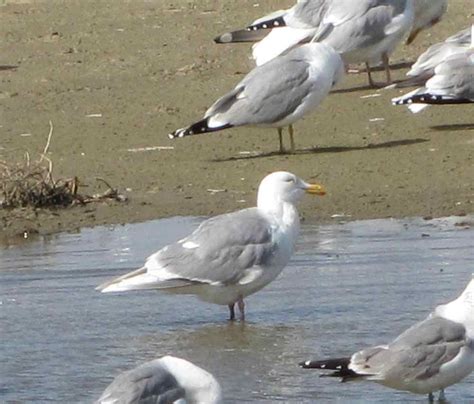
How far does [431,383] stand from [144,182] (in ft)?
17.6

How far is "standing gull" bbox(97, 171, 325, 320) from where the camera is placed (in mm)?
8609

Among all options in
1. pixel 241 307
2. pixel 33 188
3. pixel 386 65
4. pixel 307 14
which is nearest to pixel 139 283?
pixel 241 307

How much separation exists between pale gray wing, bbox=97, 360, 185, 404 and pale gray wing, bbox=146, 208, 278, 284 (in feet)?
8.57

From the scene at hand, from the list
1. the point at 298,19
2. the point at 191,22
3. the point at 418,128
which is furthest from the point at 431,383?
the point at 191,22

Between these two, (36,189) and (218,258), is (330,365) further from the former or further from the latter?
(36,189)

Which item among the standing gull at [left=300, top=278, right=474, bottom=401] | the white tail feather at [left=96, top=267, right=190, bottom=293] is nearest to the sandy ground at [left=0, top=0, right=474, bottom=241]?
the white tail feather at [left=96, top=267, right=190, bottom=293]

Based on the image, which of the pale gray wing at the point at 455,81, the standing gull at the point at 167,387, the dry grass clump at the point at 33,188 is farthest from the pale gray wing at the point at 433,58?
the standing gull at the point at 167,387

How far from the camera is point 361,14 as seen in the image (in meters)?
14.3

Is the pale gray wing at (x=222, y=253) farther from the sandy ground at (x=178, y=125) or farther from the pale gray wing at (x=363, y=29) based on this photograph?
the pale gray wing at (x=363, y=29)

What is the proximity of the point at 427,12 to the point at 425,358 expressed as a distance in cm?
903

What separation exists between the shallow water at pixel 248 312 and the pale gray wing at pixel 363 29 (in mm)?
3777

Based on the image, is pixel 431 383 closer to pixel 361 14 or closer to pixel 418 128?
pixel 418 128

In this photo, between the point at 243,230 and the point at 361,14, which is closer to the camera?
the point at 243,230

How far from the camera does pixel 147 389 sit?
19.3 feet
